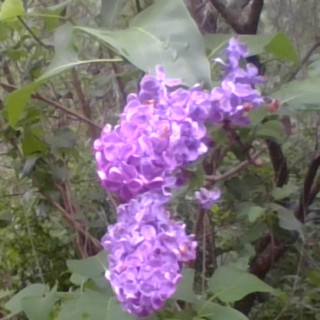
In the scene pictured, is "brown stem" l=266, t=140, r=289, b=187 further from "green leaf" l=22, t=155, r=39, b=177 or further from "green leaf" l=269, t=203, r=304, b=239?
"green leaf" l=22, t=155, r=39, b=177

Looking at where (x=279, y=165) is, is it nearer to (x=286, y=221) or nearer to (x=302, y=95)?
(x=286, y=221)

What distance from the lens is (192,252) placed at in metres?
0.88

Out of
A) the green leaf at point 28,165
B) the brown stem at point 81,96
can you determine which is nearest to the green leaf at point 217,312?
the green leaf at point 28,165

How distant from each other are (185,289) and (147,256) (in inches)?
9.5

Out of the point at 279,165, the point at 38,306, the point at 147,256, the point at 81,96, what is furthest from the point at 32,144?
the point at 147,256

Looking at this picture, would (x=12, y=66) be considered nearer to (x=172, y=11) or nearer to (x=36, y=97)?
(x=36, y=97)

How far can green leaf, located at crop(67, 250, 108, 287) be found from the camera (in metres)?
1.13

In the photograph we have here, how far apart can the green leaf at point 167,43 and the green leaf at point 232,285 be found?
1.20 ft

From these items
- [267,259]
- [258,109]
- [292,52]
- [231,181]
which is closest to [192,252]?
[258,109]

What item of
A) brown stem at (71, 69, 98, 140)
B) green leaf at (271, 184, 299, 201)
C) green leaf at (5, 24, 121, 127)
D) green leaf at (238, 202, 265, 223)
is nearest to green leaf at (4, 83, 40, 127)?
green leaf at (5, 24, 121, 127)

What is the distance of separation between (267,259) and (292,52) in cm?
81

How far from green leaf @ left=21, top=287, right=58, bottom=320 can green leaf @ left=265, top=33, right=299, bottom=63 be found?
0.50 meters

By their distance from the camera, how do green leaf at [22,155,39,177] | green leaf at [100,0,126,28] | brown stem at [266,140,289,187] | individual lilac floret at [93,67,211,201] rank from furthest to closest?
brown stem at [266,140,289,187] → green leaf at [22,155,39,177] → green leaf at [100,0,126,28] → individual lilac floret at [93,67,211,201]

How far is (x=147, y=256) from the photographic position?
84cm
